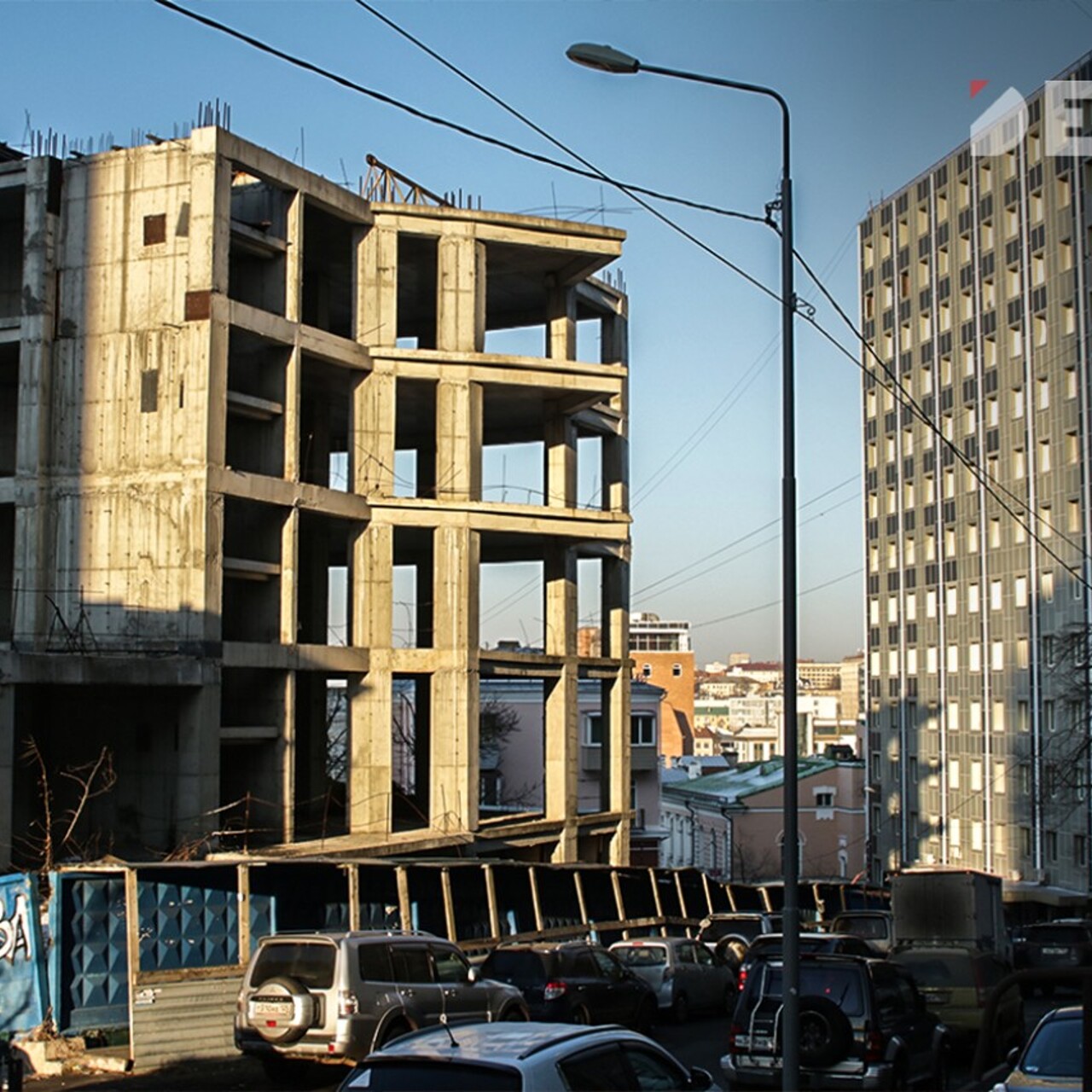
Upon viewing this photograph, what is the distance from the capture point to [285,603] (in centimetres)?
3731

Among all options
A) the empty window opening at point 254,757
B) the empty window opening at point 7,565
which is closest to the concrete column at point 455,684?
→ the empty window opening at point 254,757

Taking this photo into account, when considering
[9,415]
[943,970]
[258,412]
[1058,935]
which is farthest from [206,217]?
[1058,935]

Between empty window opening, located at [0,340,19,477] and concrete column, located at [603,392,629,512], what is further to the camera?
concrete column, located at [603,392,629,512]

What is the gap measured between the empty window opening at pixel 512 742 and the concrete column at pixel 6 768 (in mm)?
53049

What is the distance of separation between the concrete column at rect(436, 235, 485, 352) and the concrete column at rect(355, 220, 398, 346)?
1425mm

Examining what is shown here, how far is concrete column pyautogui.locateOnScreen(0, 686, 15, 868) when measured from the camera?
29.3 m

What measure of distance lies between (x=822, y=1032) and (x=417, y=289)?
34.6 meters

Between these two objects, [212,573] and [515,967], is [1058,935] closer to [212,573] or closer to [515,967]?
[515,967]

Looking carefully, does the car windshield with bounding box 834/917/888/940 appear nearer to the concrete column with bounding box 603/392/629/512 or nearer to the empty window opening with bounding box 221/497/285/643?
the empty window opening with bounding box 221/497/285/643

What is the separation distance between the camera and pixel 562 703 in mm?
45156

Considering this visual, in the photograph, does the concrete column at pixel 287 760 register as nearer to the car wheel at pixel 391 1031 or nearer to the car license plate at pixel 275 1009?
the car wheel at pixel 391 1031

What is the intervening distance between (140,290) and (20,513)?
6.12 meters

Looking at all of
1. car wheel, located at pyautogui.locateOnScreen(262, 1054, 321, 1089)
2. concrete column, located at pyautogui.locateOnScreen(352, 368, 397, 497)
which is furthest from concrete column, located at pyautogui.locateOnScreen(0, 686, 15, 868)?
car wheel, located at pyautogui.locateOnScreen(262, 1054, 321, 1089)

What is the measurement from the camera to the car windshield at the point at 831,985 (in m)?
15.9
